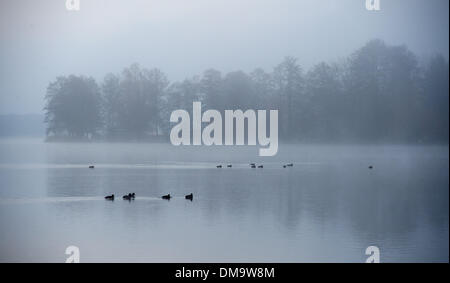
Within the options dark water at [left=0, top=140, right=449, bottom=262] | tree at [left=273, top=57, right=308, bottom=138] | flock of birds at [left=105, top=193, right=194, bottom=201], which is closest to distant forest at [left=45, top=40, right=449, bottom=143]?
tree at [left=273, top=57, right=308, bottom=138]

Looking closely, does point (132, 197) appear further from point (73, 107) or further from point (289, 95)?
point (73, 107)

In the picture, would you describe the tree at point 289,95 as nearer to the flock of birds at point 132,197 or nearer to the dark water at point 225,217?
the dark water at point 225,217

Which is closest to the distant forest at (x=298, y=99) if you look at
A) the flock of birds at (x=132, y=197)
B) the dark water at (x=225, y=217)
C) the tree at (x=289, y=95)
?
the tree at (x=289, y=95)

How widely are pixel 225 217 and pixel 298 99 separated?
43.1 meters

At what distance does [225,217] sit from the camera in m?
15.0

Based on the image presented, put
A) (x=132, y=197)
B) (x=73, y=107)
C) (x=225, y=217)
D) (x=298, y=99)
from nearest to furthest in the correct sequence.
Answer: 1. (x=225, y=217)
2. (x=132, y=197)
3. (x=298, y=99)
4. (x=73, y=107)

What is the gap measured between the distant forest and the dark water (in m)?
26.2

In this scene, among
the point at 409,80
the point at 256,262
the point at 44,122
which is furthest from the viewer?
the point at 44,122

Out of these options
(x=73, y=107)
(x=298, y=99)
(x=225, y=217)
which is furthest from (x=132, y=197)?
(x=73, y=107)

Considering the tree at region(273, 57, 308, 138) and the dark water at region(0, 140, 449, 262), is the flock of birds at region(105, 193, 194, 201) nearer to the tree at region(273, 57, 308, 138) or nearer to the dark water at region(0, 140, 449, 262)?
the dark water at region(0, 140, 449, 262)

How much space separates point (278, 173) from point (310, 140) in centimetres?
3045
